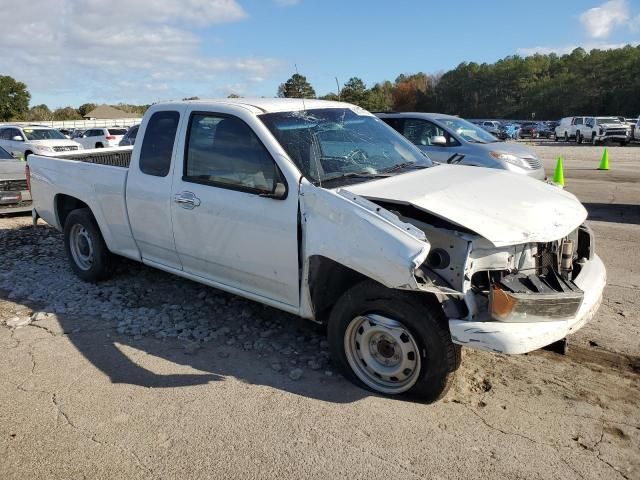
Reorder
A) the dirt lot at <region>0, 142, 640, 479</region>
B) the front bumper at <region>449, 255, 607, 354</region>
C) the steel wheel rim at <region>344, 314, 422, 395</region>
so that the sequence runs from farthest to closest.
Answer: the steel wheel rim at <region>344, 314, 422, 395</region>, the front bumper at <region>449, 255, 607, 354</region>, the dirt lot at <region>0, 142, 640, 479</region>

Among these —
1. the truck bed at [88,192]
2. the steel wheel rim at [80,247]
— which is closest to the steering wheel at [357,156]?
the truck bed at [88,192]

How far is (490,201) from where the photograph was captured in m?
3.79

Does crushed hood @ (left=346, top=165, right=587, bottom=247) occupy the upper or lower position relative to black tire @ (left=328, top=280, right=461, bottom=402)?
upper

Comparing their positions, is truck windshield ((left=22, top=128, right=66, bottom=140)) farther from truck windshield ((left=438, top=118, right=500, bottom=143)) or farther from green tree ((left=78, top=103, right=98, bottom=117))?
green tree ((left=78, top=103, right=98, bottom=117))

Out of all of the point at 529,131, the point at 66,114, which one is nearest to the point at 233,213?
the point at 529,131

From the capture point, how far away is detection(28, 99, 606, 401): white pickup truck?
3365mm

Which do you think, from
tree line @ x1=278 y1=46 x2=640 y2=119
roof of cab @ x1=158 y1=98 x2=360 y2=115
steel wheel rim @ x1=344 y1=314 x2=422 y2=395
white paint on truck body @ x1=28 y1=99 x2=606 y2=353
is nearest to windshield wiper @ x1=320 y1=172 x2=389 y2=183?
white paint on truck body @ x1=28 y1=99 x2=606 y2=353

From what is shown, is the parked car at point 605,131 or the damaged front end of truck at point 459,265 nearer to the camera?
the damaged front end of truck at point 459,265

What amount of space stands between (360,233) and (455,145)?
27.6ft

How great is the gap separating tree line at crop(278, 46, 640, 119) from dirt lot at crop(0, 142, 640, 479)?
64.0m

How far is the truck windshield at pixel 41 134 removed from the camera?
21241 millimetres

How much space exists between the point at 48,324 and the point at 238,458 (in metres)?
2.84

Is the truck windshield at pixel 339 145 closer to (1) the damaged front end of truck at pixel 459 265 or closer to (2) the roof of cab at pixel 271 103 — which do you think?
(2) the roof of cab at pixel 271 103

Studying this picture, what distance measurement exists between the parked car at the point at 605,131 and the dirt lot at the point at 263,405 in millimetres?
34005
